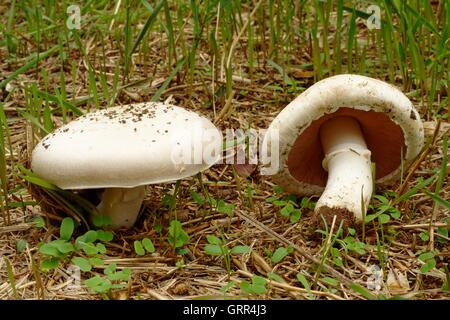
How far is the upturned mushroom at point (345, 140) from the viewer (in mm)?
2613

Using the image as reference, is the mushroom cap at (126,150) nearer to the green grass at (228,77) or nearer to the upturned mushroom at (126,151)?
the upturned mushroom at (126,151)

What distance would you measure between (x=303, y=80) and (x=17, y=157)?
1.92m

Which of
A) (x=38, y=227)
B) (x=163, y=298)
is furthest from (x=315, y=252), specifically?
(x=38, y=227)

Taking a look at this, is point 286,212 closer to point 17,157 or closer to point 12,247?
point 12,247

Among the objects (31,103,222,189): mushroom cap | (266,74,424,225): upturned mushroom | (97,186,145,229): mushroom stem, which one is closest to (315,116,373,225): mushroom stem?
(266,74,424,225): upturned mushroom

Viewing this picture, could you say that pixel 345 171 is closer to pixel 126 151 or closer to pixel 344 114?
pixel 344 114

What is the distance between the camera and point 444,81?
158 inches

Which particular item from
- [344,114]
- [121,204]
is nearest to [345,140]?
[344,114]

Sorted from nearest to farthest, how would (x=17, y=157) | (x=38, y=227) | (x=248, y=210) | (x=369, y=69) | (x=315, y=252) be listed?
(x=315, y=252) < (x=38, y=227) < (x=248, y=210) < (x=17, y=157) < (x=369, y=69)

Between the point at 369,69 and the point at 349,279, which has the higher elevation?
the point at 369,69

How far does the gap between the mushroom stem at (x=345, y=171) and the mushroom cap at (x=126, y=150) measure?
0.53 m
